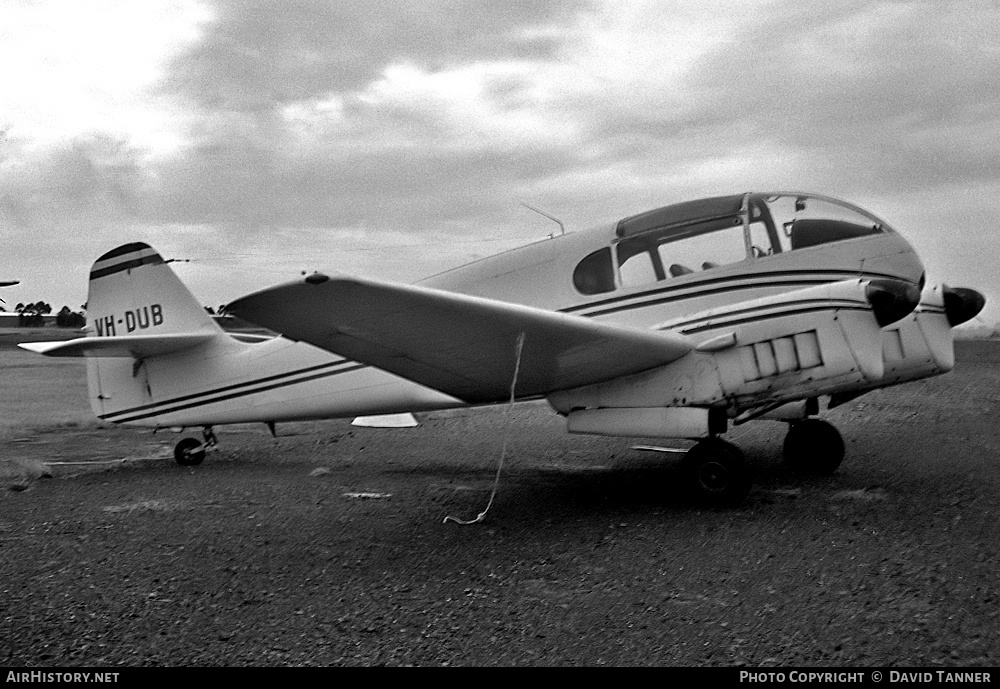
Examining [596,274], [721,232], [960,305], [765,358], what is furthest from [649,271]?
[960,305]

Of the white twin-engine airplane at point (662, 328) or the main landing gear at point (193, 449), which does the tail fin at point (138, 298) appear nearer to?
the white twin-engine airplane at point (662, 328)

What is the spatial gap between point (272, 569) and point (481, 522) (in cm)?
170

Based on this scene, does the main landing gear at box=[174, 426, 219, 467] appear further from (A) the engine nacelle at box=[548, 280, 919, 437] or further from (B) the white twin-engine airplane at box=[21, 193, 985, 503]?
(A) the engine nacelle at box=[548, 280, 919, 437]

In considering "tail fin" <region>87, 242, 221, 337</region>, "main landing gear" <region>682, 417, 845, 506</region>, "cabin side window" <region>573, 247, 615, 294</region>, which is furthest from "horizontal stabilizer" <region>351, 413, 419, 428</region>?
"main landing gear" <region>682, 417, 845, 506</region>

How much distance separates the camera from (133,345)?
908 cm

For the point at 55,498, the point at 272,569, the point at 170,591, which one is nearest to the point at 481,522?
the point at 272,569

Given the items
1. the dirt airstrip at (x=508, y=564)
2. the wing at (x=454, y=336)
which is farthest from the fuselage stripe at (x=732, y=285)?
the dirt airstrip at (x=508, y=564)

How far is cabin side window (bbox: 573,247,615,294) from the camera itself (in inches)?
279

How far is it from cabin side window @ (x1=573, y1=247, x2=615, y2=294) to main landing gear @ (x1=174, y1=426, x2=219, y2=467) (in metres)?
5.19

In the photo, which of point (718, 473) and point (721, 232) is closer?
point (718, 473)

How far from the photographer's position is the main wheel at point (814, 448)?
7652mm

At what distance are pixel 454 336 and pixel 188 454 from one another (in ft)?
18.3

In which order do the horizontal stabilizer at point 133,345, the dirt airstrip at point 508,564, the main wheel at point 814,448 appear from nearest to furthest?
the dirt airstrip at point 508,564
the main wheel at point 814,448
the horizontal stabilizer at point 133,345

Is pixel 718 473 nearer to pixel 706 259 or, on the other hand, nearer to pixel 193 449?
pixel 706 259
